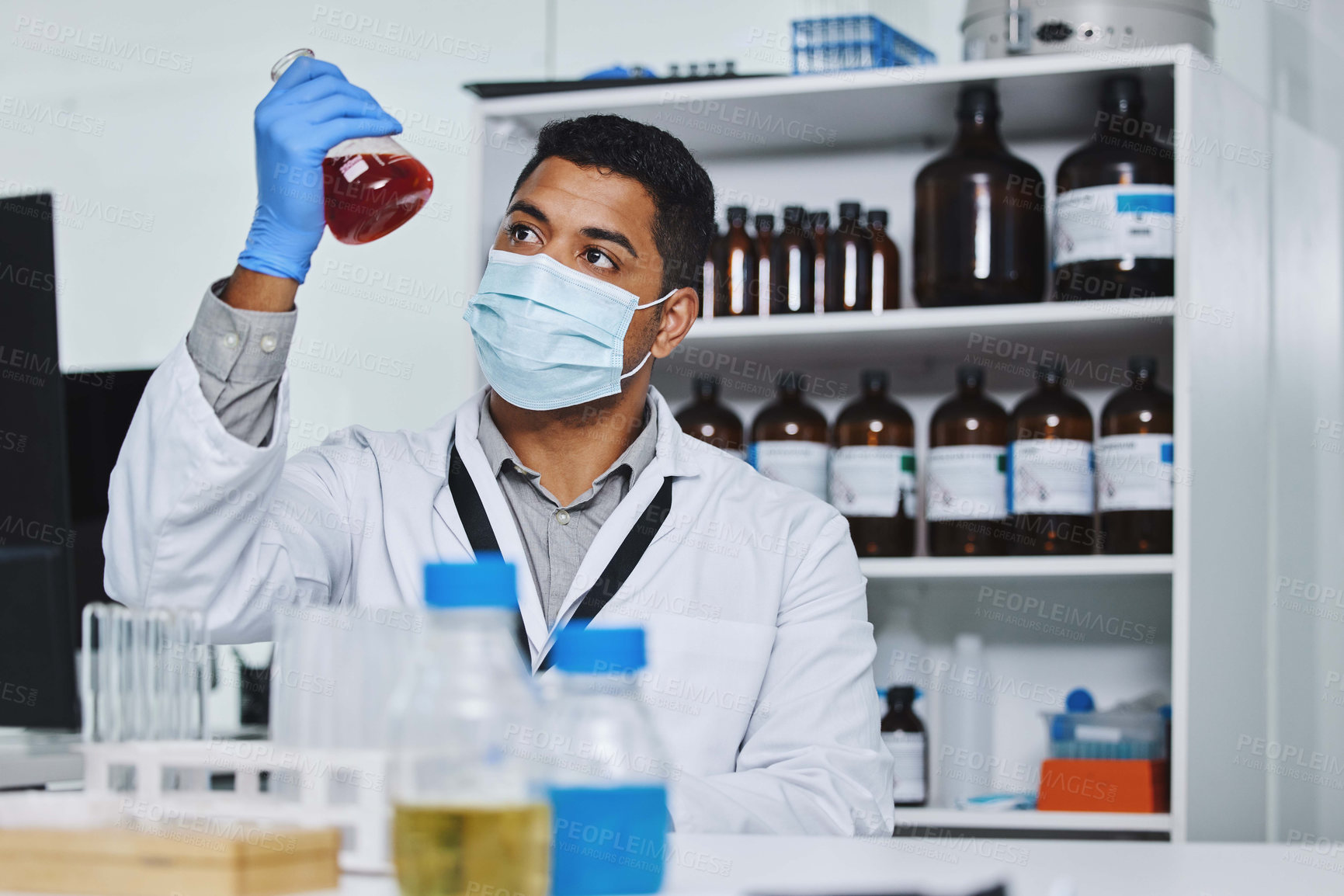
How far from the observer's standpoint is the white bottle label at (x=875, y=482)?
6.53 ft

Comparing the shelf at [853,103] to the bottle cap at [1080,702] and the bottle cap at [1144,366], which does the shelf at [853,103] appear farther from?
the bottle cap at [1080,702]

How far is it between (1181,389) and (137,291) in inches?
81.5

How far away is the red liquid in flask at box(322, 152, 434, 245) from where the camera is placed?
1271mm

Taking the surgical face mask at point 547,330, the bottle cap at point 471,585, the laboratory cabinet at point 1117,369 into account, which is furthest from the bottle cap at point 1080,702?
the bottle cap at point 471,585

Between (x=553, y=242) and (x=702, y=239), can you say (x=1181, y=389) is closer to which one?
(x=702, y=239)

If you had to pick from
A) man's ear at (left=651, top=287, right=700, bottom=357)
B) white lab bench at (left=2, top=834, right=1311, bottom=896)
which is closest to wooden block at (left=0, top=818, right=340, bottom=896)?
white lab bench at (left=2, top=834, right=1311, bottom=896)

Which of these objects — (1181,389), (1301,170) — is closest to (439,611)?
(1181,389)

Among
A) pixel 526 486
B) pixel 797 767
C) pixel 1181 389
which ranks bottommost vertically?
pixel 797 767

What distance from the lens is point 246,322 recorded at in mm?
1049

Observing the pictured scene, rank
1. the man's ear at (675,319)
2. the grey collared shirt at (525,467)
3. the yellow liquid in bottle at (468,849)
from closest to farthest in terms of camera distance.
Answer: the yellow liquid in bottle at (468,849)
the grey collared shirt at (525,467)
the man's ear at (675,319)

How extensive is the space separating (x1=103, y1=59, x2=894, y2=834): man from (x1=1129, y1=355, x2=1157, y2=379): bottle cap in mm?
597

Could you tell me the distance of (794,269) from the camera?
6.91ft

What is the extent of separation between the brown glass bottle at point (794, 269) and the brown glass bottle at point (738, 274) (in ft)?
0.11

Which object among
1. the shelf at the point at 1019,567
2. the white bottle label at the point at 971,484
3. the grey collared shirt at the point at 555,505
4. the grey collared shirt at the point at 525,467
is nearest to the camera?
the grey collared shirt at the point at 525,467
